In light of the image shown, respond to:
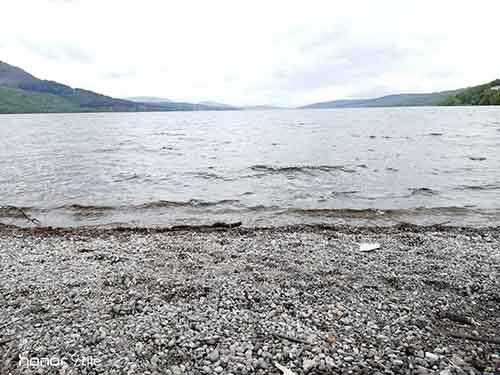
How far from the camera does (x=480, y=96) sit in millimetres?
160250

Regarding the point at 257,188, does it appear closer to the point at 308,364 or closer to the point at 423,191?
the point at 423,191

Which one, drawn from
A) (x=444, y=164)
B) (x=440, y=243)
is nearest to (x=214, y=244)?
(x=440, y=243)

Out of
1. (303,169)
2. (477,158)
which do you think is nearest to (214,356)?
(303,169)

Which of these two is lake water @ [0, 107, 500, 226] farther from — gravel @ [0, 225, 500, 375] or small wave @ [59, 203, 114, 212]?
gravel @ [0, 225, 500, 375]

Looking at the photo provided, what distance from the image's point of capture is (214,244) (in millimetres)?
9586

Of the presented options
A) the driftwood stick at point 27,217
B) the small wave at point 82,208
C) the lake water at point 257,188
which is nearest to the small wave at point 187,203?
the lake water at point 257,188

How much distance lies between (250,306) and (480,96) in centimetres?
20660

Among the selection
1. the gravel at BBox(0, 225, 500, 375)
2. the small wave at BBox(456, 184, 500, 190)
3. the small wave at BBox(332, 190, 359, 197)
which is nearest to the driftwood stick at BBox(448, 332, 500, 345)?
the gravel at BBox(0, 225, 500, 375)

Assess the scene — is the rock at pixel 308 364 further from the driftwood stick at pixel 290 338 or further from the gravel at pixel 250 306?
the driftwood stick at pixel 290 338

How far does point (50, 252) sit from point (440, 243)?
12333 millimetres

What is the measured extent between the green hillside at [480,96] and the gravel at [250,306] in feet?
609

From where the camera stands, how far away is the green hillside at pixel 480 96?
148 meters

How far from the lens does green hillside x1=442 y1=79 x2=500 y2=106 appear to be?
14850cm

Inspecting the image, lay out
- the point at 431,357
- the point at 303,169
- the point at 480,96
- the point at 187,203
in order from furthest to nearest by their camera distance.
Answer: the point at 480,96
the point at 303,169
the point at 187,203
the point at 431,357
